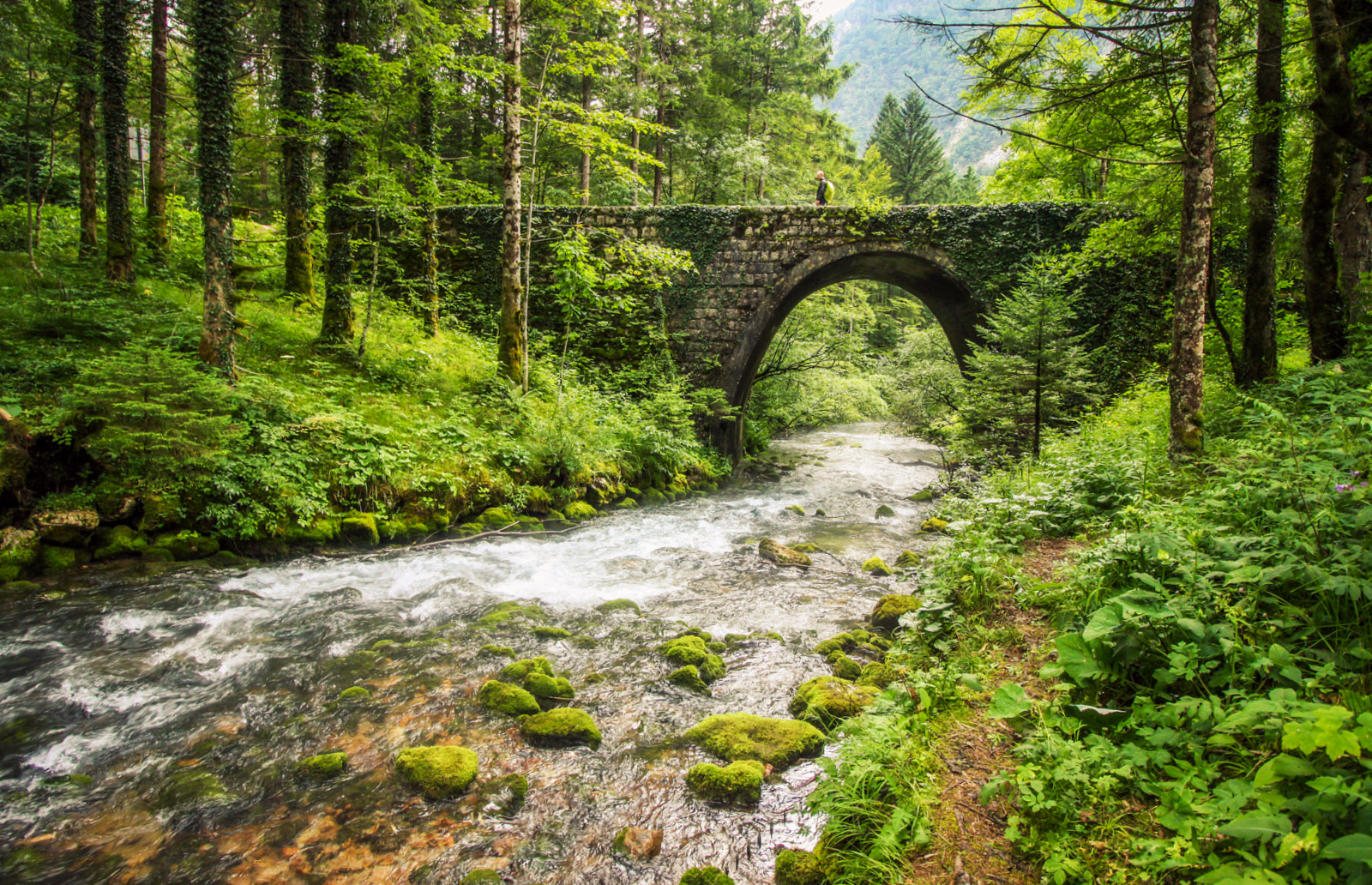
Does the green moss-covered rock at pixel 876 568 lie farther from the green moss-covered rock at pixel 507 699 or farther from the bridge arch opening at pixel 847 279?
the bridge arch opening at pixel 847 279

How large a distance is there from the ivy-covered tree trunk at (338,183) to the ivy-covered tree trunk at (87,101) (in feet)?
12.1

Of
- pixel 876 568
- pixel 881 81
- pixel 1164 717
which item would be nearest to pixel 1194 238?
pixel 876 568

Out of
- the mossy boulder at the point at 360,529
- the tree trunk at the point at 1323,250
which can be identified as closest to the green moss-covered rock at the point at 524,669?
the mossy boulder at the point at 360,529

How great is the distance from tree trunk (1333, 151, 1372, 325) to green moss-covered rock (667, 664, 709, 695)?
22.2 feet

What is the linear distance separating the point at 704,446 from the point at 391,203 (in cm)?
675

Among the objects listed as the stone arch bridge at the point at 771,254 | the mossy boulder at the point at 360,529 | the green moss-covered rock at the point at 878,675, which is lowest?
the green moss-covered rock at the point at 878,675

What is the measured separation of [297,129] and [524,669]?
8.14 m

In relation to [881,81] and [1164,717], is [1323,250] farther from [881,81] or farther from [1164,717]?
[881,81]

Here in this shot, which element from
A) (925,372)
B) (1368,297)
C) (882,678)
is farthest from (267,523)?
(925,372)

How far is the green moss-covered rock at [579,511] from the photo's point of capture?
755 cm

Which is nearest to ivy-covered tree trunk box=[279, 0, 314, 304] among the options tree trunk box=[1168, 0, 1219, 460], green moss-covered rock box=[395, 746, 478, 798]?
green moss-covered rock box=[395, 746, 478, 798]

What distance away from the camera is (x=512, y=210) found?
7836 mm

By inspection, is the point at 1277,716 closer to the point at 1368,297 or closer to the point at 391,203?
the point at 1368,297

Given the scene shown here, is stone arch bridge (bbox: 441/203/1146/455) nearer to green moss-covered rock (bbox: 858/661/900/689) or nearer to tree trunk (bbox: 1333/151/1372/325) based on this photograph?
tree trunk (bbox: 1333/151/1372/325)
